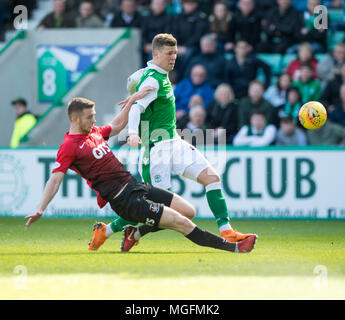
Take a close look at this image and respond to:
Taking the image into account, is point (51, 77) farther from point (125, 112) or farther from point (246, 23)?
point (125, 112)

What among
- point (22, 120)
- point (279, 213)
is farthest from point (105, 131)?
point (22, 120)

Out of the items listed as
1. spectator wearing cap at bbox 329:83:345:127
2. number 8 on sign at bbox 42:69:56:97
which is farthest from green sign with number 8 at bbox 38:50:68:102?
spectator wearing cap at bbox 329:83:345:127

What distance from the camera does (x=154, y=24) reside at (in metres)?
16.8

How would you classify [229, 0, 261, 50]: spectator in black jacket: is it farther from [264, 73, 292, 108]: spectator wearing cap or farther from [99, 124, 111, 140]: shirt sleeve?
[99, 124, 111, 140]: shirt sleeve

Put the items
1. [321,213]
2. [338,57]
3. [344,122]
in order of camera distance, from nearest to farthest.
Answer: [321,213] < [344,122] < [338,57]

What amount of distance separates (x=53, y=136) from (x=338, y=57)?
18.0ft

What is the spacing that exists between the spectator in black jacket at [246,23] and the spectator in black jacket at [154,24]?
1.25 meters

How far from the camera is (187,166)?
29.1 feet

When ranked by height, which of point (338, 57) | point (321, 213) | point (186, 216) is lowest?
point (321, 213)

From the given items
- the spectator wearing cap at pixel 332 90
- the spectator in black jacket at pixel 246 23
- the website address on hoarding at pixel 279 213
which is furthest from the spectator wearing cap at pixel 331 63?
the website address on hoarding at pixel 279 213

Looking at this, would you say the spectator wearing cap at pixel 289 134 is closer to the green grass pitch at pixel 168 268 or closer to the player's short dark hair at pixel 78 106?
the green grass pitch at pixel 168 268

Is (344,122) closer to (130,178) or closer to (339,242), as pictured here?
(339,242)
